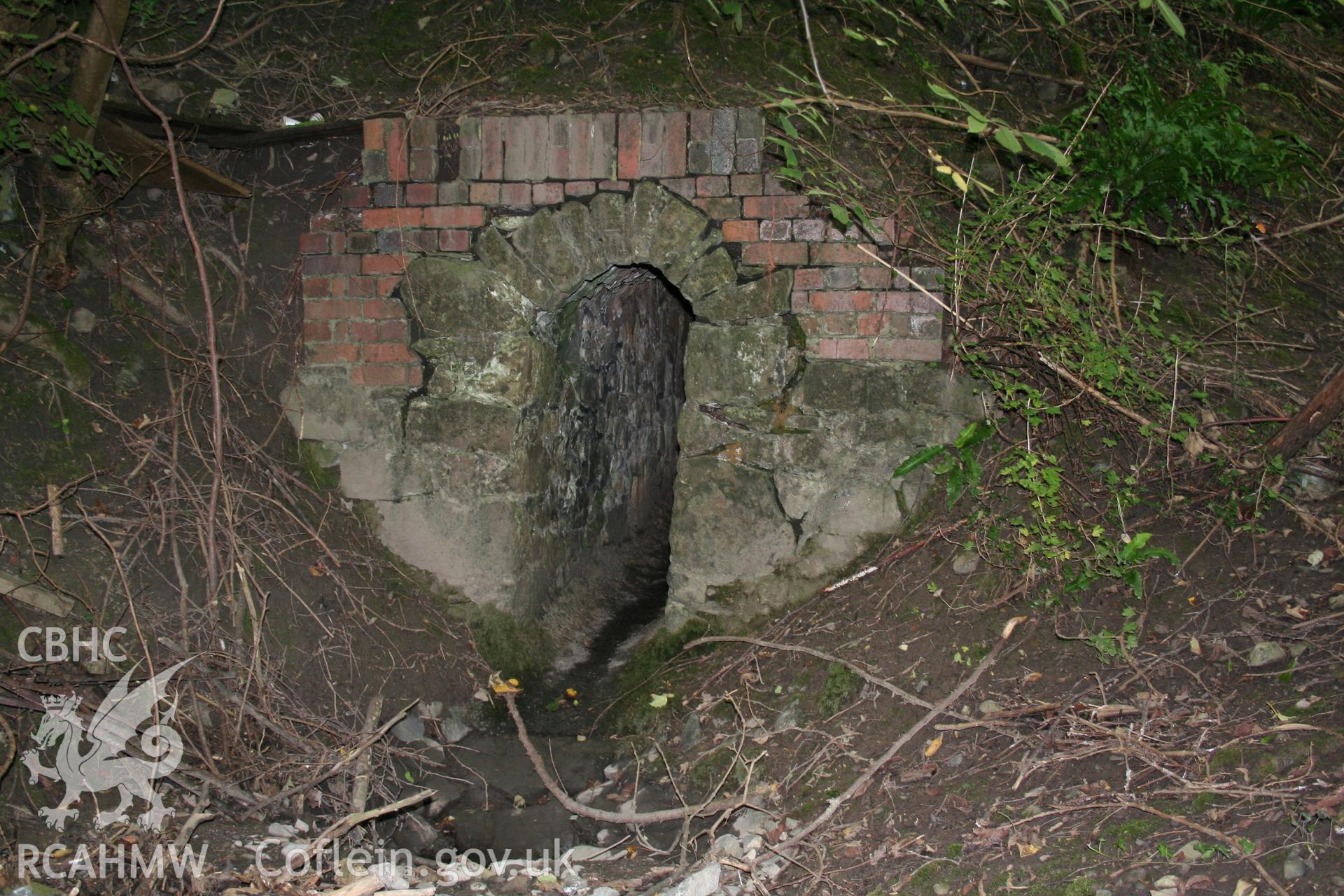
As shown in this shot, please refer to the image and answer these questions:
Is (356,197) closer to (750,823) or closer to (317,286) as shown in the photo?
(317,286)

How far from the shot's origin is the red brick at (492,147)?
11.5 feet

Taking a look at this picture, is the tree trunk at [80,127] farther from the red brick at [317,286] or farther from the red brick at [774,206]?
the red brick at [774,206]

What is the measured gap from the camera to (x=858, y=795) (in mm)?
2484

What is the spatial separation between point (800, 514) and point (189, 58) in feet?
10.1

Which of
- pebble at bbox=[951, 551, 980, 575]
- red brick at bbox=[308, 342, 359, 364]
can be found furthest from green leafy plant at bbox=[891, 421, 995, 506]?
red brick at bbox=[308, 342, 359, 364]

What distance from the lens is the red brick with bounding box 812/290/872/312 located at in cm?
338

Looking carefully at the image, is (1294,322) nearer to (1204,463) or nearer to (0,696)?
(1204,463)

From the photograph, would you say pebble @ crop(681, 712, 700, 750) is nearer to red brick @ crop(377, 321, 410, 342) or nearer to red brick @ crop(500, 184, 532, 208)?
red brick @ crop(377, 321, 410, 342)

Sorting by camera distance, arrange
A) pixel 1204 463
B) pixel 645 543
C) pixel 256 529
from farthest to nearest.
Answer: pixel 645 543 → pixel 256 529 → pixel 1204 463

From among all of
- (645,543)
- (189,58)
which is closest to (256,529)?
(189,58)

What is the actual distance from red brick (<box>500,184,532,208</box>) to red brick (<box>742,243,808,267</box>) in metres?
0.86

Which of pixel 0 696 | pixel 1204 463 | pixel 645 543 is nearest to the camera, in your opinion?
pixel 0 696

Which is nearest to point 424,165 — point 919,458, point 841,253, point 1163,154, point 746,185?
point 746,185

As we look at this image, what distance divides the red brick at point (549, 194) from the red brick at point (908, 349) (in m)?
1.33
